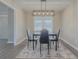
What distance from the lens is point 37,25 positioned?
11703mm

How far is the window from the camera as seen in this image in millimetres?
11664

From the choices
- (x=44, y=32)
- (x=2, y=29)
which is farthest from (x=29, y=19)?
(x=44, y=32)

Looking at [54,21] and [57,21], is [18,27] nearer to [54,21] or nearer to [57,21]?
[54,21]

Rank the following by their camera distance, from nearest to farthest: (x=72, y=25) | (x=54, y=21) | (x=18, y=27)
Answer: (x=72, y=25) → (x=18, y=27) → (x=54, y=21)

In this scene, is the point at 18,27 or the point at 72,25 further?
the point at 18,27

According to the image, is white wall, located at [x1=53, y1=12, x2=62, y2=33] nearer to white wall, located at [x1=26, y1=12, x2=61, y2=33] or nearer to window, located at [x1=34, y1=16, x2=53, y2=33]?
white wall, located at [x1=26, y1=12, x2=61, y2=33]

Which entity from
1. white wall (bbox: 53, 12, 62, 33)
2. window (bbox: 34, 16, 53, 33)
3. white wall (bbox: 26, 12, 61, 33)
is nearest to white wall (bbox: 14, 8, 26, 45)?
white wall (bbox: 26, 12, 61, 33)

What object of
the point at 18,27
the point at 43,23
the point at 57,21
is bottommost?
the point at 18,27

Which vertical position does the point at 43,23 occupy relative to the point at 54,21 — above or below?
below

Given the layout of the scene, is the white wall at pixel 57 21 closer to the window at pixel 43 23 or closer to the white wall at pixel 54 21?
the white wall at pixel 54 21

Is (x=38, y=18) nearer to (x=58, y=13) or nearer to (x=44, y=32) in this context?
(x=58, y=13)

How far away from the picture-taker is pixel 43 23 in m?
11.7

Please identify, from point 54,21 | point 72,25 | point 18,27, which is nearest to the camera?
point 72,25

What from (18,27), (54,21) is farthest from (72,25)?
(54,21)
